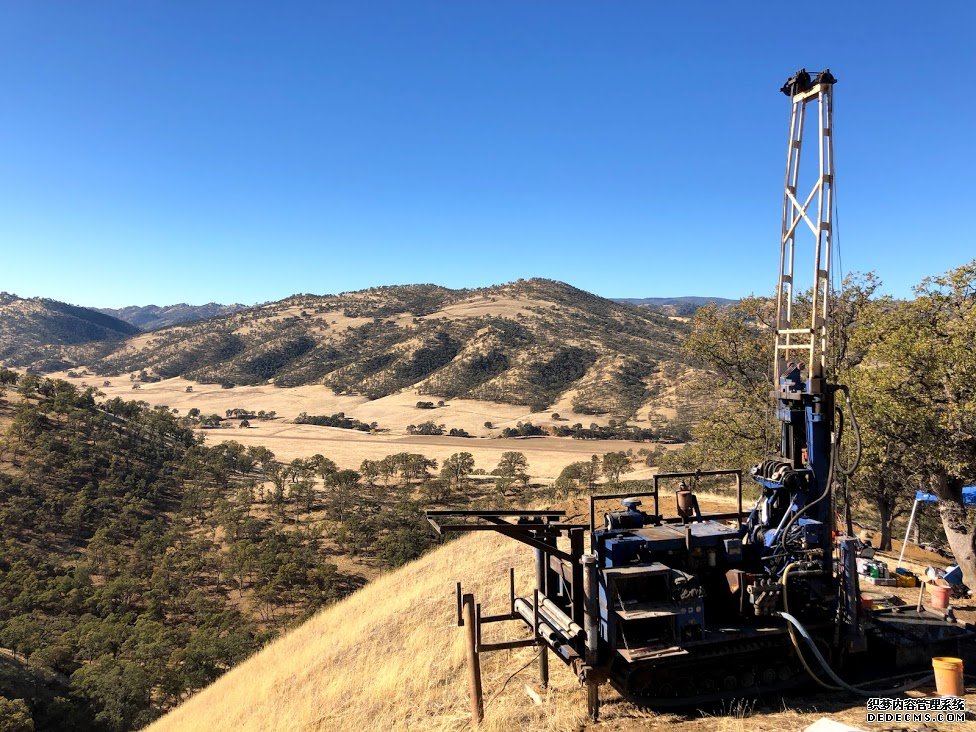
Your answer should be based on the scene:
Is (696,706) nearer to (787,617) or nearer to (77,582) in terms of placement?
(787,617)

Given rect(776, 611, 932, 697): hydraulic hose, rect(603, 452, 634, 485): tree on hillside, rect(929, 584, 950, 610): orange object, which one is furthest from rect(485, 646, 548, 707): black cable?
rect(603, 452, 634, 485): tree on hillside

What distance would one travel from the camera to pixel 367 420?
104000mm

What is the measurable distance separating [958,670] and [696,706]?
11.7ft

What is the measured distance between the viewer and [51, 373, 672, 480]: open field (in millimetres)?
75062

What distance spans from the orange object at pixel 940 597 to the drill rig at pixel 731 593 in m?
0.90

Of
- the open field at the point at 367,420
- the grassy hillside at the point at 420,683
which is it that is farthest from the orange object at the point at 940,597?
the open field at the point at 367,420

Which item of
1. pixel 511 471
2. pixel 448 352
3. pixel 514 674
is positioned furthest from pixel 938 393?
pixel 448 352

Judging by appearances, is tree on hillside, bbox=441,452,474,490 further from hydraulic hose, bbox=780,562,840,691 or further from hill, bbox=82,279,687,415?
hydraulic hose, bbox=780,562,840,691

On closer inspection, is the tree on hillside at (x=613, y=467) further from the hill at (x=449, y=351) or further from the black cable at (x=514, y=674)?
the black cable at (x=514, y=674)

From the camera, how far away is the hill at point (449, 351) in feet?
385

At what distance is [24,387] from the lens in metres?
57.7

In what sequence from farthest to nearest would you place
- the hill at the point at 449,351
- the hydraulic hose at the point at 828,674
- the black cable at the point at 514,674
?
the hill at the point at 449,351 → the black cable at the point at 514,674 → the hydraulic hose at the point at 828,674

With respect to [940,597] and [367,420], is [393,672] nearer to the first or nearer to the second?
[940,597]

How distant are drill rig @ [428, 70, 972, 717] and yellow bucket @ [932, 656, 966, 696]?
3.43ft
